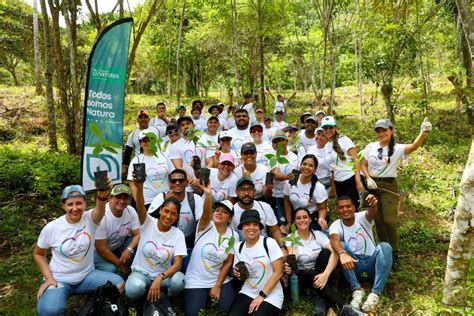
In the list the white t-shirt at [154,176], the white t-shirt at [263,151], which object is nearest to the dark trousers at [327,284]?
the white t-shirt at [263,151]

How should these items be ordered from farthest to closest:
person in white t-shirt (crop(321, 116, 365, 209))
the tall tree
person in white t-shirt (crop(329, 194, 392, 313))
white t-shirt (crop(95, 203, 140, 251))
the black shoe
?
person in white t-shirt (crop(321, 116, 365, 209)) → the black shoe → white t-shirt (crop(95, 203, 140, 251)) → person in white t-shirt (crop(329, 194, 392, 313)) → the tall tree

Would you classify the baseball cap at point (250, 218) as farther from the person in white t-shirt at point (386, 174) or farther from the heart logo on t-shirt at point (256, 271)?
the person in white t-shirt at point (386, 174)

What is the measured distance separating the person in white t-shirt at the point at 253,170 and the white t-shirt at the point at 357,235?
119 cm

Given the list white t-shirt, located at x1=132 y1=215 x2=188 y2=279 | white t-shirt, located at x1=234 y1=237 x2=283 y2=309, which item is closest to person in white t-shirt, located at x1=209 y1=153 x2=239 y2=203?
white t-shirt, located at x1=132 y1=215 x2=188 y2=279

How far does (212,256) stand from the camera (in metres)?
4.50

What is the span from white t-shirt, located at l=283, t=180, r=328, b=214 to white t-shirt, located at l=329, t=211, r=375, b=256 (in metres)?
0.63

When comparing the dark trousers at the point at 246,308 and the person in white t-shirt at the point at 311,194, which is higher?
the person in white t-shirt at the point at 311,194

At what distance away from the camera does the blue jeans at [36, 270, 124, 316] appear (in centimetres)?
380

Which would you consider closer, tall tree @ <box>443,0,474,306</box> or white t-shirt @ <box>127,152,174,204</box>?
tall tree @ <box>443,0,474,306</box>

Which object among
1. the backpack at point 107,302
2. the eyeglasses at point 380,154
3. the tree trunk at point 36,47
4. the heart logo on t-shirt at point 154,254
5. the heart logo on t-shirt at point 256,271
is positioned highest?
the tree trunk at point 36,47

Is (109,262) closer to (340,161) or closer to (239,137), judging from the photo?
(239,137)

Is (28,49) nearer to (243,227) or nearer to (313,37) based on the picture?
(313,37)

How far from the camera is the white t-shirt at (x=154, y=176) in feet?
17.9

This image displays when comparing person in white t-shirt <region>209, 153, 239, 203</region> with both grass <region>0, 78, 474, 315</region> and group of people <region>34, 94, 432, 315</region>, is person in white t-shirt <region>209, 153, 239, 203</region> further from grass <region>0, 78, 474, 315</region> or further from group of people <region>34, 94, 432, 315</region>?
grass <region>0, 78, 474, 315</region>
